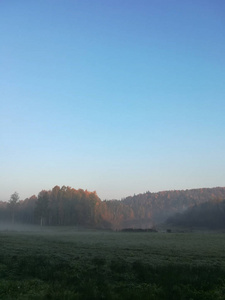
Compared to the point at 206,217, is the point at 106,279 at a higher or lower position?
higher

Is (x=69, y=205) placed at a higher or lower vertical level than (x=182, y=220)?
higher

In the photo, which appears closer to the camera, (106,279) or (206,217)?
(106,279)

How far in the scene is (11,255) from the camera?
75.8ft

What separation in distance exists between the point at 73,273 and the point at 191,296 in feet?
25.5

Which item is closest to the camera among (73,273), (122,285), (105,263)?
(122,285)

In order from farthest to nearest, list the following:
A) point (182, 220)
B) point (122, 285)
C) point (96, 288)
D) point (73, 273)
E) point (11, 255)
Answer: point (182, 220) → point (11, 255) → point (73, 273) → point (122, 285) → point (96, 288)

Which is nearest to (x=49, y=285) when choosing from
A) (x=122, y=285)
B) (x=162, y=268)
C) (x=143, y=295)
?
(x=122, y=285)

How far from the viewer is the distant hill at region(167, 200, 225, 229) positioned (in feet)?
427

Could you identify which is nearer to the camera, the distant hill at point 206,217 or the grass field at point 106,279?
the grass field at point 106,279

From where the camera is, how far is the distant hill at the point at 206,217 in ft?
427

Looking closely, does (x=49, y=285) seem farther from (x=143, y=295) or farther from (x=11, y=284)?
(x=143, y=295)

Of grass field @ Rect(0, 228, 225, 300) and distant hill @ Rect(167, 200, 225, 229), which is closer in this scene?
grass field @ Rect(0, 228, 225, 300)

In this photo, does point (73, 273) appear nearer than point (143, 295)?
No

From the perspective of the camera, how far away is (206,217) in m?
143
